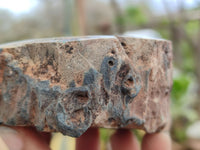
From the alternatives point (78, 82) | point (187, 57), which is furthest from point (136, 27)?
point (78, 82)

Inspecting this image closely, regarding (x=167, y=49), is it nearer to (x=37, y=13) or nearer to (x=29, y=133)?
(x=29, y=133)

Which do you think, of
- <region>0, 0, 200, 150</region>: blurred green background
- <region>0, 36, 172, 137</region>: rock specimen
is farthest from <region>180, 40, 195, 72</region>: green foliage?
<region>0, 36, 172, 137</region>: rock specimen

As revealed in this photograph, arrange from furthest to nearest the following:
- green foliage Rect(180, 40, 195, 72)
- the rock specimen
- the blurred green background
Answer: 1. green foliage Rect(180, 40, 195, 72)
2. the blurred green background
3. the rock specimen

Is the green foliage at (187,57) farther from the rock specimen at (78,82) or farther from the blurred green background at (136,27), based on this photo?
the rock specimen at (78,82)

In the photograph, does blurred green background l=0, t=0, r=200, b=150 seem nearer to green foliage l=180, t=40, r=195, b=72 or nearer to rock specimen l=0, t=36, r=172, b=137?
green foliage l=180, t=40, r=195, b=72

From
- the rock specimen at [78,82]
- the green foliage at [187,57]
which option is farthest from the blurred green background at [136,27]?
the rock specimen at [78,82]

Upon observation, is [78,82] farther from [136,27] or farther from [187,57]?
[187,57]

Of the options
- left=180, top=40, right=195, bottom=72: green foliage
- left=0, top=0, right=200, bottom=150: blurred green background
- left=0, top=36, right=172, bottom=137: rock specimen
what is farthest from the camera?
left=180, top=40, right=195, bottom=72: green foliage
